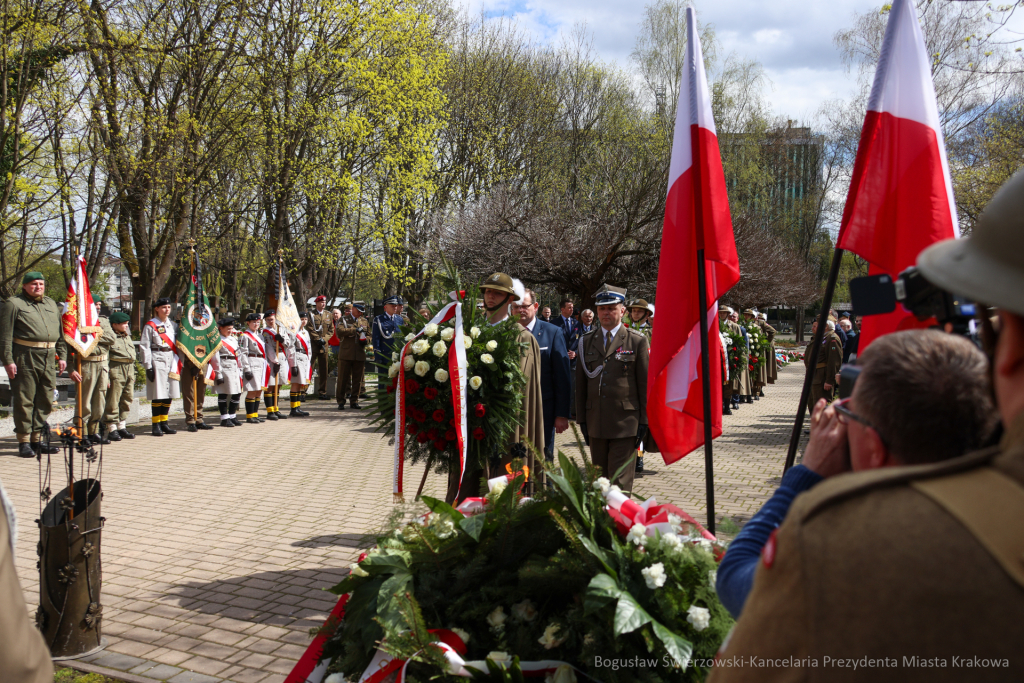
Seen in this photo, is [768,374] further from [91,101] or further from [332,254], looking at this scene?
[91,101]

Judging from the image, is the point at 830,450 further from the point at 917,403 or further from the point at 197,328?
the point at 197,328

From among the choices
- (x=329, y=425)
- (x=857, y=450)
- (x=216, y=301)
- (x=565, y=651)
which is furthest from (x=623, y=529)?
(x=216, y=301)

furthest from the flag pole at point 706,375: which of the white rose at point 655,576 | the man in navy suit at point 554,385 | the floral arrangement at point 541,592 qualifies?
the man in navy suit at point 554,385

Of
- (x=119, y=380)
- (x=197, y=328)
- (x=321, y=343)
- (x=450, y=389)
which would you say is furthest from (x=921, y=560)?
(x=321, y=343)

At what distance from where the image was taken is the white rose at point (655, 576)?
257 cm

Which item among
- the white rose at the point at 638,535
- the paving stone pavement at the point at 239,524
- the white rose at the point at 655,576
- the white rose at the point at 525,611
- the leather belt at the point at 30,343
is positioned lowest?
the paving stone pavement at the point at 239,524

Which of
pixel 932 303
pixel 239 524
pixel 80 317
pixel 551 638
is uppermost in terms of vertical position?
pixel 80 317

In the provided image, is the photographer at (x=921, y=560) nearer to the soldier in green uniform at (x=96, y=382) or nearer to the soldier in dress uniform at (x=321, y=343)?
the soldier in green uniform at (x=96, y=382)

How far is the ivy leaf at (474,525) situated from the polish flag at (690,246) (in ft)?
3.94

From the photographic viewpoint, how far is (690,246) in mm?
3783

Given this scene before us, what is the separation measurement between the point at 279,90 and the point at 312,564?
676 inches

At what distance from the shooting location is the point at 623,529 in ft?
9.71

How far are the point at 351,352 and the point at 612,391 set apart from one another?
9429 millimetres

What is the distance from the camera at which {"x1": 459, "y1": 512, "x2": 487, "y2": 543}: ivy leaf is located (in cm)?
298
